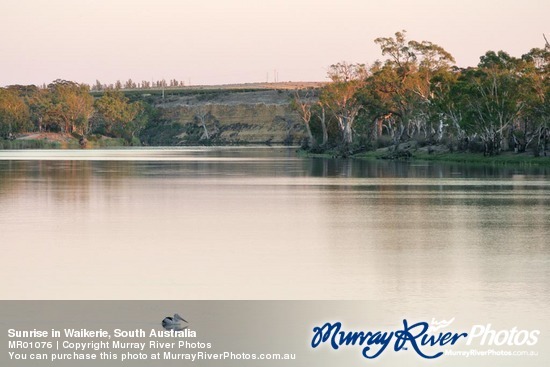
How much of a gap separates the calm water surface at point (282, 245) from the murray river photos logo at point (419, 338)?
134 centimetres

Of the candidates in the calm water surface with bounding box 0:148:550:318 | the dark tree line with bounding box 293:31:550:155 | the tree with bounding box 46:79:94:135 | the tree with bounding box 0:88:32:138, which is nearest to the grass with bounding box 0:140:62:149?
the tree with bounding box 0:88:32:138

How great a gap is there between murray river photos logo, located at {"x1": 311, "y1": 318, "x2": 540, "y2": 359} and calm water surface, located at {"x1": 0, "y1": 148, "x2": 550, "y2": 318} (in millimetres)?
1342

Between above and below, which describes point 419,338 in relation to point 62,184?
above

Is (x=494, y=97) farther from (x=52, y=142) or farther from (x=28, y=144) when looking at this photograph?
(x=52, y=142)

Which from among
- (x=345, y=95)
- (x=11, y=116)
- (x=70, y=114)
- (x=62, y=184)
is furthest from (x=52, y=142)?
(x=62, y=184)

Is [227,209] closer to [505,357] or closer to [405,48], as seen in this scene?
[505,357]

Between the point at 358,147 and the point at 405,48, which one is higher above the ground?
the point at 405,48

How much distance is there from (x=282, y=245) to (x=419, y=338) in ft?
33.1

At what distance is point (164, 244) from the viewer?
2348cm

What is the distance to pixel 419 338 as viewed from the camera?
533 inches

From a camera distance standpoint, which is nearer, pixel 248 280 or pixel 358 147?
pixel 248 280

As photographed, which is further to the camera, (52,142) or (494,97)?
(52,142)

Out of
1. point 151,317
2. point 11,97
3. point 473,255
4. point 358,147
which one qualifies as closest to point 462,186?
point 473,255

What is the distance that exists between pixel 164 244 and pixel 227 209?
9617mm
